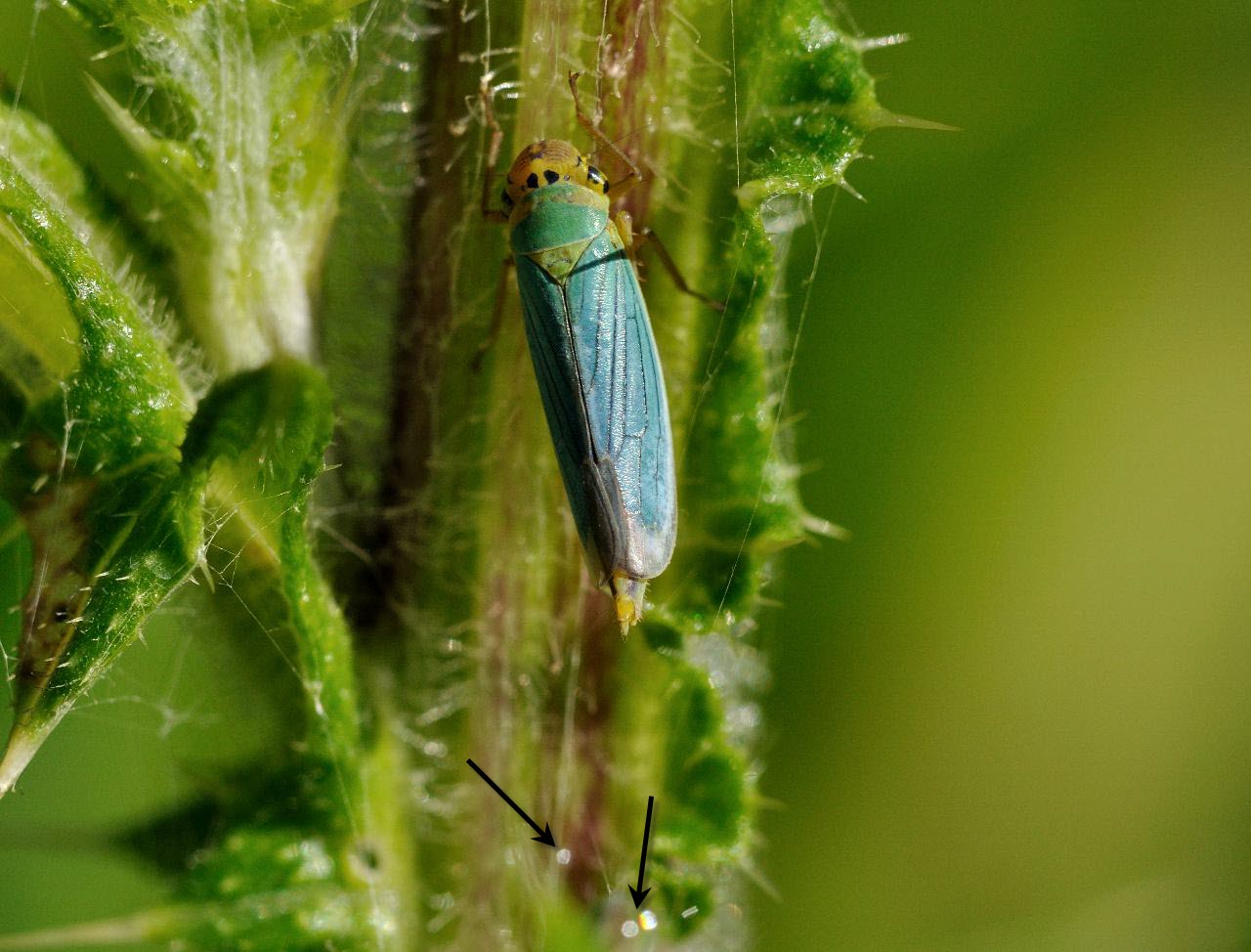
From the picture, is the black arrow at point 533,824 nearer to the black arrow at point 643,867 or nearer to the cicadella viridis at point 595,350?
the black arrow at point 643,867

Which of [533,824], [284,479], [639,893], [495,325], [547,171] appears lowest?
[639,893]

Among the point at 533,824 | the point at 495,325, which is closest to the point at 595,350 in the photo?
the point at 495,325

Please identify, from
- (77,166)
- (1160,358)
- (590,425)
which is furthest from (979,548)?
(77,166)

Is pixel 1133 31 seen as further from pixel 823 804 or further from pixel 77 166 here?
pixel 77 166

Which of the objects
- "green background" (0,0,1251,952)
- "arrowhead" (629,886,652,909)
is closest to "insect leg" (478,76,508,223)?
"arrowhead" (629,886,652,909)

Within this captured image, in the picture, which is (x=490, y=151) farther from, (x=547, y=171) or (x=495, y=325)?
(x=547, y=171)
